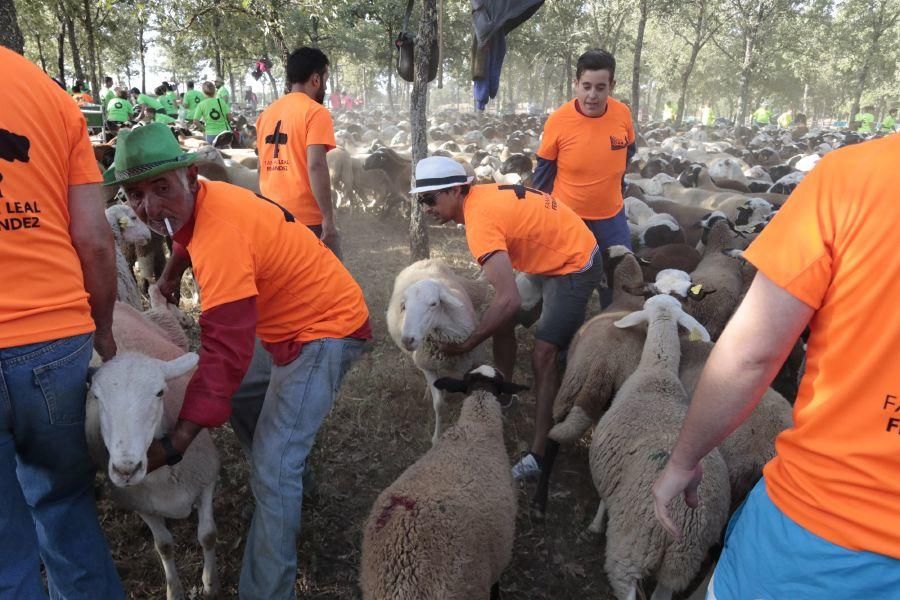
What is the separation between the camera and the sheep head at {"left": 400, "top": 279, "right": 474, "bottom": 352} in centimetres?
333

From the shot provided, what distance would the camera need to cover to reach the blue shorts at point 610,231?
4.31 m

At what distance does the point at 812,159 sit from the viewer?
1331 centimetres

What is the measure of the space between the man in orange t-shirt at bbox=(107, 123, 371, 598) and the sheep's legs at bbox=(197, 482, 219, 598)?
407mm

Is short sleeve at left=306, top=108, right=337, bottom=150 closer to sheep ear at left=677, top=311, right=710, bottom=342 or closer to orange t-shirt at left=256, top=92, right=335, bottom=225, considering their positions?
orange t-shirt at left=256, top=92, right=335, bottom=225

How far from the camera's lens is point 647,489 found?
2412 mm

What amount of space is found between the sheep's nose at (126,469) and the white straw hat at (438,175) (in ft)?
5.95

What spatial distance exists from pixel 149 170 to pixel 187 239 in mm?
288

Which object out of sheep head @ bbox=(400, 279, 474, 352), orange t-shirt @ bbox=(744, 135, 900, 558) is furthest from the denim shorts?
orange t-shirt @ bbox=(744, 135, 900, 558)

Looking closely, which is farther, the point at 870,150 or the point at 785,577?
the point at 785,577

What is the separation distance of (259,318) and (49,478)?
33.8 inches

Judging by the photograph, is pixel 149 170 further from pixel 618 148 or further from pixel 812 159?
pixel 812 159

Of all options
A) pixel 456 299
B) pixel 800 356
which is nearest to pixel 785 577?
pixel 456 299

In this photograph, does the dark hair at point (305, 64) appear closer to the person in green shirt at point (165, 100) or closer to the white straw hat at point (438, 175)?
the white straw hat at point (438, 175)

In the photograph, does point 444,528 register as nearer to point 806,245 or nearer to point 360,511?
point 360,511
